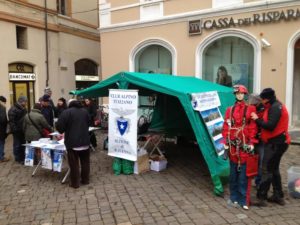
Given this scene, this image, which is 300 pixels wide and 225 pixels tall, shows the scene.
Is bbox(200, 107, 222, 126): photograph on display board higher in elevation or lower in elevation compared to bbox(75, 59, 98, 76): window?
lower

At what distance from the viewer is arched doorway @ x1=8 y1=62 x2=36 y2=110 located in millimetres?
14203

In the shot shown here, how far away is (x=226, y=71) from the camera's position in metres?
12.0

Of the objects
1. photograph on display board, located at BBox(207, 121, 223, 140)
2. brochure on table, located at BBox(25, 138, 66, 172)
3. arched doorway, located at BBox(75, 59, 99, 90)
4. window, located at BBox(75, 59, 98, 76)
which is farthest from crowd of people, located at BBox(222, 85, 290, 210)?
window, located at BBox(75, 59, 98, 76)

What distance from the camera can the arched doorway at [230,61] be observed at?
1144 centimetres

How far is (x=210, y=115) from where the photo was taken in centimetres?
596

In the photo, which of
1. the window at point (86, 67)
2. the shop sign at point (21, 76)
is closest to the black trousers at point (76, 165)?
the shop sign at point (21, 76)

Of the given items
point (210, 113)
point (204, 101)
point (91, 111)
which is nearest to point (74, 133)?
point (204, 101)

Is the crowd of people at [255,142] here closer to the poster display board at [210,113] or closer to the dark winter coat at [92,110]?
the poster display board at [210,113]

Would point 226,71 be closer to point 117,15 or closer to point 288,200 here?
point 117,15

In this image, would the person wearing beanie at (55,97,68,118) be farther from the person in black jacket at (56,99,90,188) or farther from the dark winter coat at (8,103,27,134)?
the person in black jacket at (56,99,90,188)

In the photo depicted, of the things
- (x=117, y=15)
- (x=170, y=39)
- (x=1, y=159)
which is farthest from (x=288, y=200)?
(x=117, y=15)

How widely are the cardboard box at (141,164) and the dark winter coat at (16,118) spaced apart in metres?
2.91

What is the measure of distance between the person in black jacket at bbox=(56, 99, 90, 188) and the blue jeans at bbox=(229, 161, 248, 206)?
254cm

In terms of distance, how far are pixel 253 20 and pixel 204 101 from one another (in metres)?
6.11
